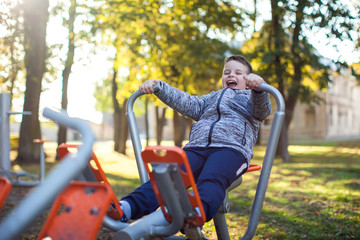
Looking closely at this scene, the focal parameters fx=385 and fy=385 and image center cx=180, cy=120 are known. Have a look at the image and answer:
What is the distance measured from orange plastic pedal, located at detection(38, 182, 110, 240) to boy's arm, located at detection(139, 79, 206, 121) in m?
1.15

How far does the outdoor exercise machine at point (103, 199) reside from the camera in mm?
1120

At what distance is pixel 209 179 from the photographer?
2.01 meters

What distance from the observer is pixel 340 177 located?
8383mm

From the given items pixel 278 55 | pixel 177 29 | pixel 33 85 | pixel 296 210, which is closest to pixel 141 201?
pixel 296 210

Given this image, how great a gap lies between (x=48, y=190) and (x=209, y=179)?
1045 millimetres

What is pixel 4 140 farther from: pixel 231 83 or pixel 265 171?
pixel 265 171

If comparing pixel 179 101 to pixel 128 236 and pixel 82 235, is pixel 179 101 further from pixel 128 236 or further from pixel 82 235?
pixel 82 235

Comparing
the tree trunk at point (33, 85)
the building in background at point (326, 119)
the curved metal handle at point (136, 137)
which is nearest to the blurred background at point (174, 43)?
the tree trunk at point (33, 85)

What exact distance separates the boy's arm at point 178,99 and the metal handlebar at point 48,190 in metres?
1.14

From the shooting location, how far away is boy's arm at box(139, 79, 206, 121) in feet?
8.10

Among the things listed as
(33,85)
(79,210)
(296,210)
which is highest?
(33,85)

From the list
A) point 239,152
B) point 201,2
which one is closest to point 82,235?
point 239,152

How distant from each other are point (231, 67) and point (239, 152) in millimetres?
774

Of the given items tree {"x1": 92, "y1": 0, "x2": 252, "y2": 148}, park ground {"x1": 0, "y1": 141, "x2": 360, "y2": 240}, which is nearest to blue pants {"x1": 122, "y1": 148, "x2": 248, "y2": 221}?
park ground {"x1": 0, "y1": 141, "x2": 360, "y2": 240}
